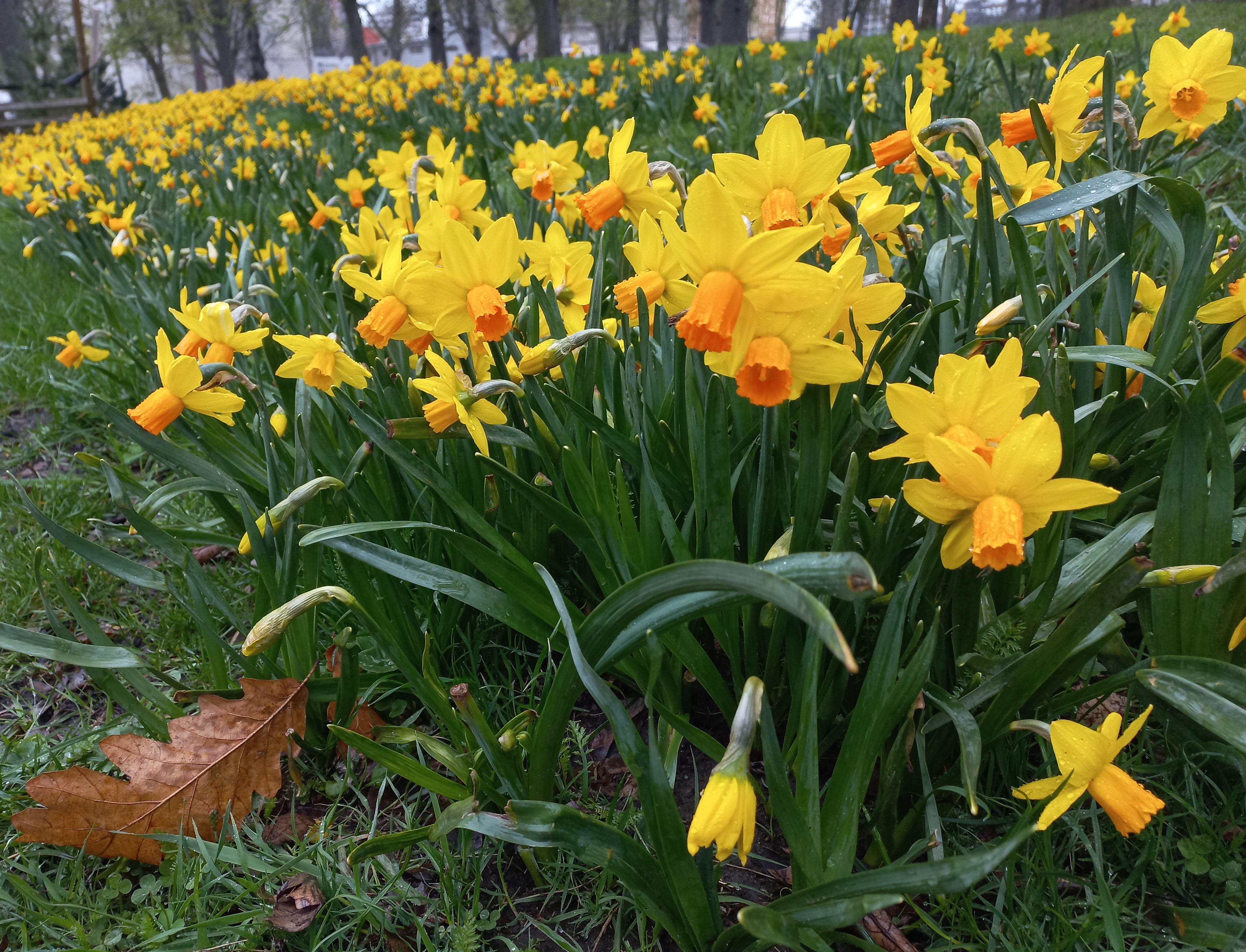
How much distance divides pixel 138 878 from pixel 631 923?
0.81 meters

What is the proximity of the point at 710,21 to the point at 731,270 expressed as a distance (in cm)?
2251

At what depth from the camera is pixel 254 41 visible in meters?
27.2

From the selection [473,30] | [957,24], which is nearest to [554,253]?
[957,24]

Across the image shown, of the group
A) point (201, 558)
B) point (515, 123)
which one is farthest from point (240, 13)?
point (201, 558)

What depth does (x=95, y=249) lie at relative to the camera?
4.00 meters

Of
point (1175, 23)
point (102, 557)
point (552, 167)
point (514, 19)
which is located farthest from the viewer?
point (514, 19)

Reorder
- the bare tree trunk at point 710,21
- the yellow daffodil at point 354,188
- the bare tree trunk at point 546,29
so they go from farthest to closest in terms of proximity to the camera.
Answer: the bare tree trunk at point 710,21 → the bare tree trunk at point 546,29 → the yellow daffodil at point 354,188

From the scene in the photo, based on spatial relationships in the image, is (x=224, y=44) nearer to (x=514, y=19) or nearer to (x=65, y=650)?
(x=514, y=19)

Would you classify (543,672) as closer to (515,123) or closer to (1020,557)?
(1020,557)

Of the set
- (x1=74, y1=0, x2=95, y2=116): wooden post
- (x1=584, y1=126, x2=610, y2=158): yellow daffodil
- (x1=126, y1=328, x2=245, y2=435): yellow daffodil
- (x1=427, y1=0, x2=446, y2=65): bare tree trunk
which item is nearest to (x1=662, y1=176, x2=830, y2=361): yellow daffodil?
(x1=126, y1=328, x2=245, y2=435): yellow daffodil

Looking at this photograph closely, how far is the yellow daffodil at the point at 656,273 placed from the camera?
1046 mm

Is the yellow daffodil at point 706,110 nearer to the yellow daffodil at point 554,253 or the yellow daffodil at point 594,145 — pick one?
the yellow daffodil at point 594,145

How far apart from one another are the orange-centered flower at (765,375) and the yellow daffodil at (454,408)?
0.54 m

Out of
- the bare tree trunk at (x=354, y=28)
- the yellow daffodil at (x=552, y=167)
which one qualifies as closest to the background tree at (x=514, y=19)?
the bare tree trunk at (x=354, y=28)
